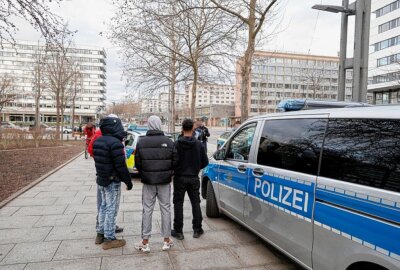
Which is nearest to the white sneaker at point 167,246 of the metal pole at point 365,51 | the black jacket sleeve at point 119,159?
the black jacket sleeve at point 119,159

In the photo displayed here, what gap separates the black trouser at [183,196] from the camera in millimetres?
4449

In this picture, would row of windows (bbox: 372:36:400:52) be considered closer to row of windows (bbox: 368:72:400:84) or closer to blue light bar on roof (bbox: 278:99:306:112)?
row of windows (bbox: 368:72:400:84)

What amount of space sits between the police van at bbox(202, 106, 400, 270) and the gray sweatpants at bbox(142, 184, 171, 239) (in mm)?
1087

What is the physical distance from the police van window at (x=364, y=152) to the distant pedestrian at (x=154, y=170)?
2.02 metres

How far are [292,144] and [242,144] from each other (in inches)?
53.0

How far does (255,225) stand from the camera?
4008 mm

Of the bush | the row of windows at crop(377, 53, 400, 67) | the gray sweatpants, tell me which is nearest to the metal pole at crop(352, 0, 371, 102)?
the gray sweatpants

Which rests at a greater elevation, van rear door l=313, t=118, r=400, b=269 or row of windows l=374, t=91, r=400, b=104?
row of windows l=374, t=91, r=400, b=104

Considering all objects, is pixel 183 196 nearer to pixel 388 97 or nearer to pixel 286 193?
pixel 286 193

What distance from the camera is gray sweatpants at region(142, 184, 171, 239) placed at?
4.11 metres

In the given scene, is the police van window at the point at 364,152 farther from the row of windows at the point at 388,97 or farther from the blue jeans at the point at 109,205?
the row of windows at the point at 388,97

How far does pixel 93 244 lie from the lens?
4348 mm

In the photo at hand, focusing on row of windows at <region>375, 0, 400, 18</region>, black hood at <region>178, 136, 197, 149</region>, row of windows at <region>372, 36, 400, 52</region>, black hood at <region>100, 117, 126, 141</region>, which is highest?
row of windows at <region>375, 0, 400, 18</region>

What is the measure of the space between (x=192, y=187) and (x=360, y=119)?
2590mm
